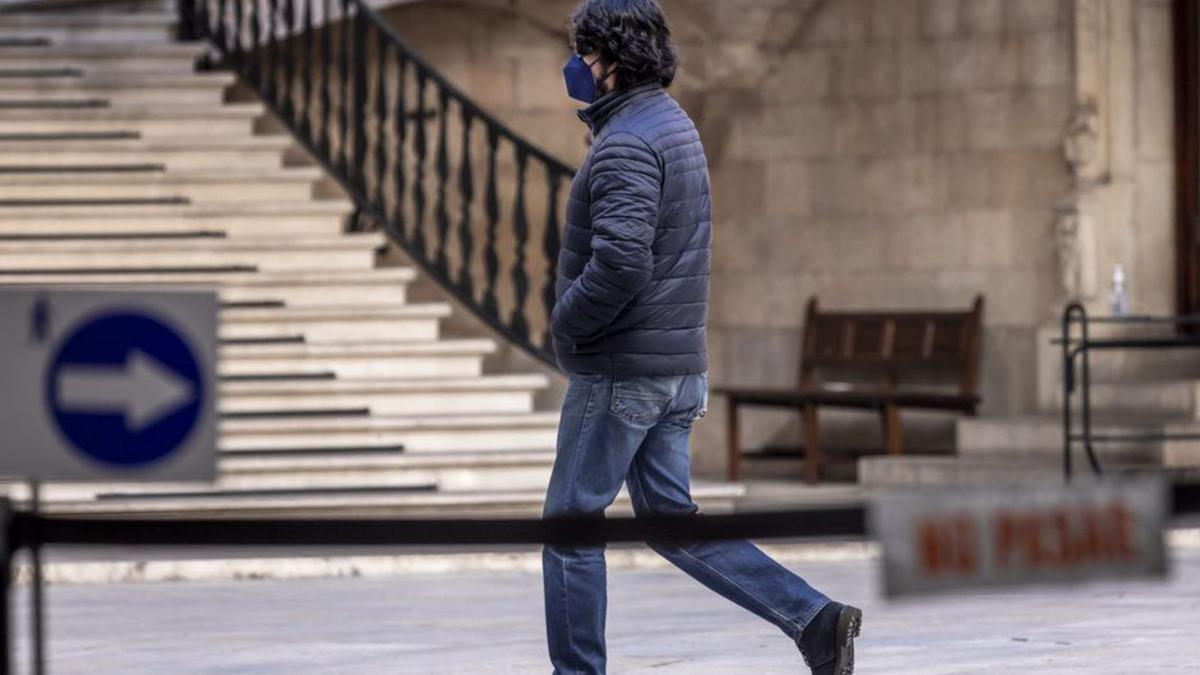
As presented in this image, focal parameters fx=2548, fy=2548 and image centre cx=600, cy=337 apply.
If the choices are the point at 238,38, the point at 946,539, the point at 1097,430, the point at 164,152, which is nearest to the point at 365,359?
the point at 164,152

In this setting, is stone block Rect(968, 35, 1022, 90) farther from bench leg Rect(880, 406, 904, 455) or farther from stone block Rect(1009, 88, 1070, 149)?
bench leg Rect(880, 406, 904, 455)

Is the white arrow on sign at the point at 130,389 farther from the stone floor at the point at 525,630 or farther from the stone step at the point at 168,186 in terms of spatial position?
the stone step at the point at 168,186

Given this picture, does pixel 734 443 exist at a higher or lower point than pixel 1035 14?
lower

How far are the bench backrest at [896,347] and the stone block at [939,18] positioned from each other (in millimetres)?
1518

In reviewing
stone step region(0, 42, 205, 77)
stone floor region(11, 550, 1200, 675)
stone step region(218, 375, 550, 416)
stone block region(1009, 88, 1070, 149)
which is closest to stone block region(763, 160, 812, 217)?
stone block region(1009, 88, 1070, 149)

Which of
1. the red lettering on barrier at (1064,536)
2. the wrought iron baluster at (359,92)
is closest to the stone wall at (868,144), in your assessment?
the wrought iron baluster at (359,92)

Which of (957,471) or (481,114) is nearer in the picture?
(481,114)

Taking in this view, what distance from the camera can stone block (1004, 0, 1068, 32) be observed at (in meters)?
13.6

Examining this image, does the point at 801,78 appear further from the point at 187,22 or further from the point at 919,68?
the point at 187,22

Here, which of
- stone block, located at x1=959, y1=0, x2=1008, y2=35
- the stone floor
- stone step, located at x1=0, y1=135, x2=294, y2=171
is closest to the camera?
the stone floor

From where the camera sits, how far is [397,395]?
416 inches

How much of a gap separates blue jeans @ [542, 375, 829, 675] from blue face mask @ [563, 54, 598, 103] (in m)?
0.61

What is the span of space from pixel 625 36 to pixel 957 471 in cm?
745

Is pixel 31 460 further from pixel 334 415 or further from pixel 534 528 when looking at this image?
pixel 334 415
